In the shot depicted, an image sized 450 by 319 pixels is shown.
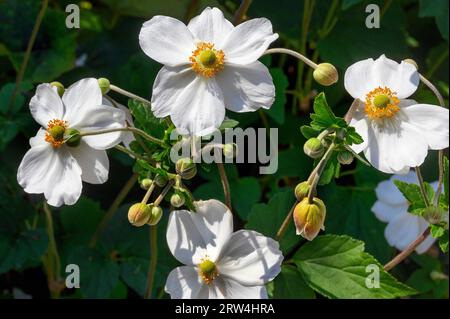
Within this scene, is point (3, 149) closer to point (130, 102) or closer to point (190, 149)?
point (130, 102)

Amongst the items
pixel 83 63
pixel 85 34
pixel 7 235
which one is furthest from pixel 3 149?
pixel 85 34

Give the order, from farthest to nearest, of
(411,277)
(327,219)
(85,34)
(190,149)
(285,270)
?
(85,34) < (411,277) < (327,219) < (285,270) < (190,149)

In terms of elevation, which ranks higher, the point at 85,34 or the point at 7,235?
the point at 85,34

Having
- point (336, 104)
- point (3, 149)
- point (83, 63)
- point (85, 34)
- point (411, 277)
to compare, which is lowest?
point (411, 277)

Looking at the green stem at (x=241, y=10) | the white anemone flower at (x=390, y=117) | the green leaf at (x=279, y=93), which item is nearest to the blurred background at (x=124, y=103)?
the green leaf at (x=279, y=93)

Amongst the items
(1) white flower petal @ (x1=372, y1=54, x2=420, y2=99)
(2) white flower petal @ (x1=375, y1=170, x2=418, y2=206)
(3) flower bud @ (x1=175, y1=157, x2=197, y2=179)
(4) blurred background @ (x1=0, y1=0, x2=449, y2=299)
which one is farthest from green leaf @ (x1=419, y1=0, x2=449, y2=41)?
(3) flower bud @ (x1=175, y1=157, x2=197, y2=179)

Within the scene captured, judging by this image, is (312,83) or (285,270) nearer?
(285,270)

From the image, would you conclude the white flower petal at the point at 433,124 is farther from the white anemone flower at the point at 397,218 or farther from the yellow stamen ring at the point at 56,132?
the yellow stamen ring at the point at 56,132
